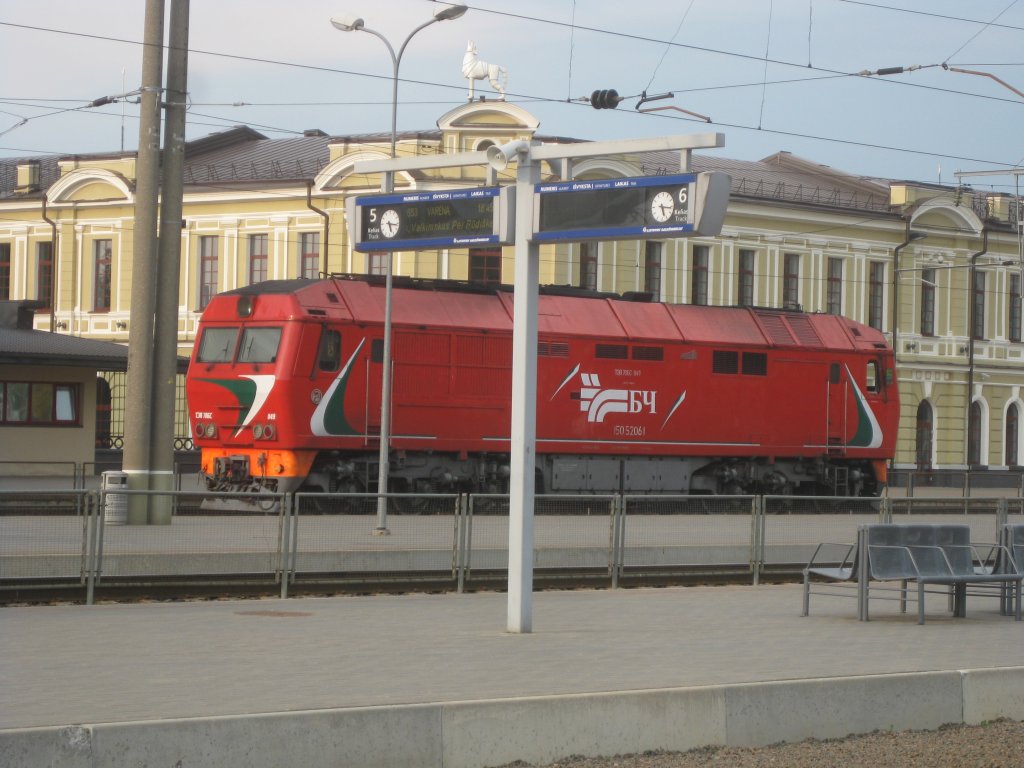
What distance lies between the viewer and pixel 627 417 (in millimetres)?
34625

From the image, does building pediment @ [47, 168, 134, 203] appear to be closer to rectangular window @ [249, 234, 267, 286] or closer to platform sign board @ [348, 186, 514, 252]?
rectangular window @ [249, 234, 267, 286]

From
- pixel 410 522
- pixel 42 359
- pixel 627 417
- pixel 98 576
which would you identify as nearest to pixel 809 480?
pixel 627 417

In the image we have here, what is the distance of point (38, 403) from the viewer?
120 feet

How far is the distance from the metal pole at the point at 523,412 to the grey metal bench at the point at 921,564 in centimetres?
340

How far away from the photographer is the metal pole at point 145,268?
78.0 ft

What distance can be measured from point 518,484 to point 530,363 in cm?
98

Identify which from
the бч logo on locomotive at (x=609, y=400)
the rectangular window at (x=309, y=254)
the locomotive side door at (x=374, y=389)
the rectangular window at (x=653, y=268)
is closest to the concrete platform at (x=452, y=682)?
the locomotive side door at (x=374, y=389)

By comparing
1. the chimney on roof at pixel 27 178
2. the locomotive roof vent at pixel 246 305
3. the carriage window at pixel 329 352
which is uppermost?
the chimney on roof at pixel 27 178

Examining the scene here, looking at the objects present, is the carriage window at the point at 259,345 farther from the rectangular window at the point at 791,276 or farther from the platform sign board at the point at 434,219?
the rectangular window at the point at 791,276

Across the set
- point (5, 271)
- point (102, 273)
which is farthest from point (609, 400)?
point (5, 271)

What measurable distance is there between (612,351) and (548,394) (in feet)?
6.30

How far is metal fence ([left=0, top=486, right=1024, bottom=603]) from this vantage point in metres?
15.9

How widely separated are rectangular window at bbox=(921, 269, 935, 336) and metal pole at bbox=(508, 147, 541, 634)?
4899 cm

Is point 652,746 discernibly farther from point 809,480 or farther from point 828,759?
point 809,480
